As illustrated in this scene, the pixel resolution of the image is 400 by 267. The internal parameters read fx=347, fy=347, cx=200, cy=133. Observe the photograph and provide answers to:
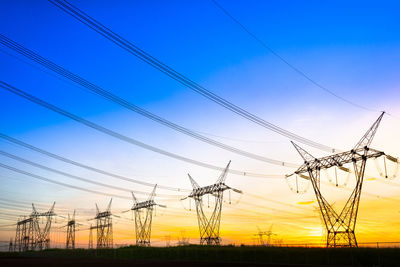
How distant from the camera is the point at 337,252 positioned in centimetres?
4003

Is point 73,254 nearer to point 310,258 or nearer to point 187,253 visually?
point 187,253

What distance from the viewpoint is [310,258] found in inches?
1673

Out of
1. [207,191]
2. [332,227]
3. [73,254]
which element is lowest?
[73,254]

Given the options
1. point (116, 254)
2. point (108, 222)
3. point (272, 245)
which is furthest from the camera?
point (108, 222)

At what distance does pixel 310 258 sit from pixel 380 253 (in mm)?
8009

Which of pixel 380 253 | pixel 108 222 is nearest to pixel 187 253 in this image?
pixel 380 253

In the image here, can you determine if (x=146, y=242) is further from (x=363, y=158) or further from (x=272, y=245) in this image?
(x=363, y=158)

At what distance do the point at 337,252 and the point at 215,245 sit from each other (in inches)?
994

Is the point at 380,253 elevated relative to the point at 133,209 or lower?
Result: lower

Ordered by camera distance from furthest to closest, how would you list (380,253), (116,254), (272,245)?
(116,254) < (272,245) < (380,253)

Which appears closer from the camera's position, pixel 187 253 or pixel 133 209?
pixel 187 253

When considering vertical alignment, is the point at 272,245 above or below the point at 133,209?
below

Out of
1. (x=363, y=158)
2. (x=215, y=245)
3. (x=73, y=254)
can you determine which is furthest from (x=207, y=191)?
(x=73, y=254)

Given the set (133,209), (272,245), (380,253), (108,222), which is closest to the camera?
(380,253)
